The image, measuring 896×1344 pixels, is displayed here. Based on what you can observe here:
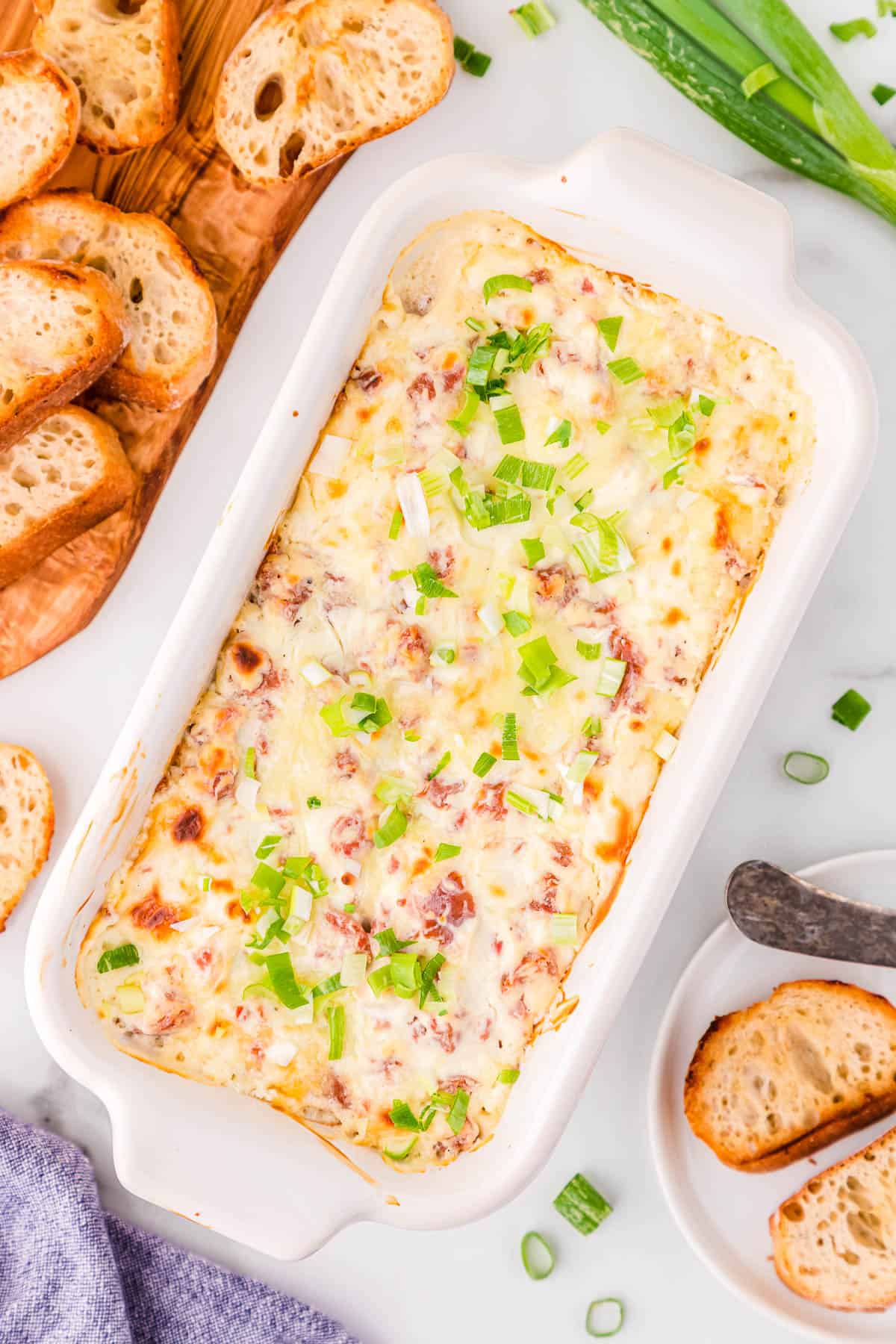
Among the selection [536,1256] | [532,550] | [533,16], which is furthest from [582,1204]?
[533,16]

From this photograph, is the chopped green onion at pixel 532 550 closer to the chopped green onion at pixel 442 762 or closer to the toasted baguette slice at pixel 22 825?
the chopped green onion at pixel 442 762

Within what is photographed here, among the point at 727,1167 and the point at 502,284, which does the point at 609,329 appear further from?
the point at 727,1167

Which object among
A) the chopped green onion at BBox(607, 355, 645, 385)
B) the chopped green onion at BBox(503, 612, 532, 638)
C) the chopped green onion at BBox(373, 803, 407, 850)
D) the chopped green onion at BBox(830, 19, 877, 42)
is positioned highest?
the chopped green onion at BBox(830, 19, 877, 42)

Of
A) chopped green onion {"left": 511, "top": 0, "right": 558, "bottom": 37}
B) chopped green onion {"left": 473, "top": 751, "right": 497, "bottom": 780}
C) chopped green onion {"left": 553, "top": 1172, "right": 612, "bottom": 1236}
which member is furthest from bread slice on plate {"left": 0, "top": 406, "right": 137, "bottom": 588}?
chopped green onion {"left": 553, "top": 1172, "right": 612, "bottom": 1236}

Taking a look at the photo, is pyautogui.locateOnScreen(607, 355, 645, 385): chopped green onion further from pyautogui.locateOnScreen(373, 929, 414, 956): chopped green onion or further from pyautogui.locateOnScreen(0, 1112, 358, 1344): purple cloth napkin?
pyautogui.locateOnScreen(0, 1112, 358, 1344): purple cloth napkin

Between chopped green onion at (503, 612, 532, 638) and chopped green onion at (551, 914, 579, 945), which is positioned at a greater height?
chopped green onion at (503, 612, 532, 638)

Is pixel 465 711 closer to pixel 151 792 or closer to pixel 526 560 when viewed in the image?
pixel 526 560

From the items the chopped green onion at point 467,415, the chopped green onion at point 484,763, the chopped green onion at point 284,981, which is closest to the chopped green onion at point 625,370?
the chopped green onion at point 467,415

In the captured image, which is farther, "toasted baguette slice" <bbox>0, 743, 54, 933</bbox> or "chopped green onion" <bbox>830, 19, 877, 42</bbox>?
"toasted baguette slice" <bbox>0, 743, 54, 933</bbox>
